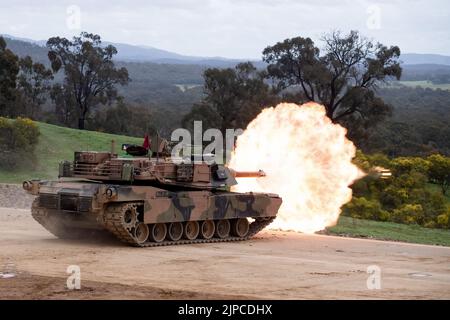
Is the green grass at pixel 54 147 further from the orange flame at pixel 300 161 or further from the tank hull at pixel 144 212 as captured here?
the tank hull at pixel 144 212

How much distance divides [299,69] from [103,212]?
4066cm

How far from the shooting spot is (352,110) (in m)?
57.6

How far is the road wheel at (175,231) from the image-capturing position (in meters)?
22.2

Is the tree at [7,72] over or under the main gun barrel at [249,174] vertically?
over

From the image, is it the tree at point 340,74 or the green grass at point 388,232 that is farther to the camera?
the tree at point 340,74

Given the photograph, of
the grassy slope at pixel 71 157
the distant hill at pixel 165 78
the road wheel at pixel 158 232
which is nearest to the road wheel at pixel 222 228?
the road wheel at pixel 158 232

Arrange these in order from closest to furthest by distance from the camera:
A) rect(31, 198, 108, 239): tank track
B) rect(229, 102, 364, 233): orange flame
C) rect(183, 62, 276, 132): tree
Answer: rect(31, 198, 108, 239): tank track → rect(229, 102, 364, 233): orange flame → rect(183, 62, 276, 132): tree

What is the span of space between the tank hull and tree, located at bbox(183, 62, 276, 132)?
3578 centimetres

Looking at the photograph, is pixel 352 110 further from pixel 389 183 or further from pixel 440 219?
pixel 440 219

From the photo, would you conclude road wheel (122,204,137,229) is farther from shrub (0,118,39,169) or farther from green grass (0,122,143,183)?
shrub (0,118,39,169)

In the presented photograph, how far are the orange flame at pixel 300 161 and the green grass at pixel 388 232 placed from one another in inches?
68.5

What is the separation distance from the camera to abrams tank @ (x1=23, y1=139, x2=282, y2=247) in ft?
68.0

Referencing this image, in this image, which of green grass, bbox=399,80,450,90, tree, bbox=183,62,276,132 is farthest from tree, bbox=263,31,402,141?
green grass, bbox=399,80,450,90
